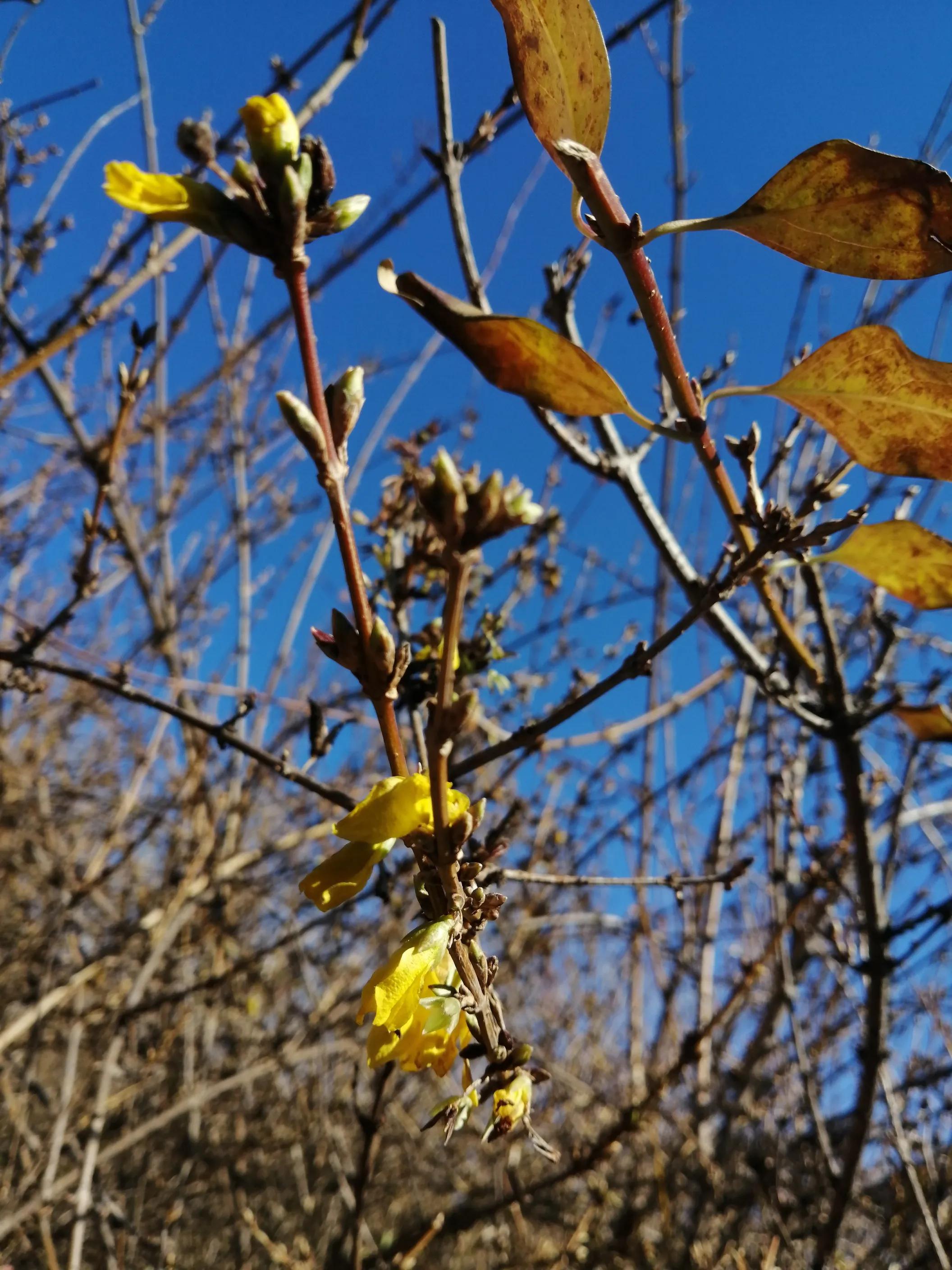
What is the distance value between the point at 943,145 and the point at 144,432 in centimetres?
287

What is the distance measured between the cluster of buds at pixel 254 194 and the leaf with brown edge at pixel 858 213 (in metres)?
0.35

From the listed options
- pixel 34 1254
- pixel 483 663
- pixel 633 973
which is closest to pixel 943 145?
pixel 483 663

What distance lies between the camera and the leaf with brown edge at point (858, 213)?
573mm

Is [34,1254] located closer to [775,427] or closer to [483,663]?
[483,663]

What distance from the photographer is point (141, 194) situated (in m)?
0.55

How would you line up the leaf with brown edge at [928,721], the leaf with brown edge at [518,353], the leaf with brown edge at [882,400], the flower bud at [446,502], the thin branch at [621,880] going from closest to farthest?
the flower bud at [446,502] < the leaf with brown edge at [518,353] < the leaf with brown edge at [882,400] < the thin branch at [621,880] < the leaf with brown edge at [928,721]

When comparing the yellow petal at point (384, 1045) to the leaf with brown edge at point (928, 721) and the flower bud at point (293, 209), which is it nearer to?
the flower bud at point (293, 209)

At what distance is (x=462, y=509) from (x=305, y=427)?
0.17 meters

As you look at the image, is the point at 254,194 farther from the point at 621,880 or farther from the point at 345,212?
the point at 621,880

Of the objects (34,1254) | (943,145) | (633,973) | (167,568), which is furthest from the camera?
(167,568)

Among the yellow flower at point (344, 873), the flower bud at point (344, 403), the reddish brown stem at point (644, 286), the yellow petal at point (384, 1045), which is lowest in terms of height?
the yellow petal at point (384, 1045)

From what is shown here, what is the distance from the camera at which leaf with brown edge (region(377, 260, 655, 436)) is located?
0.52 metres

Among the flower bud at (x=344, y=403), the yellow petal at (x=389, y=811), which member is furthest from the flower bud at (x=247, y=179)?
the yellow petal at (x=389, y=811)

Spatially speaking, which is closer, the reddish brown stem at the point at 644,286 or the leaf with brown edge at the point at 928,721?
the reddish brown stem at the point at 644,286
